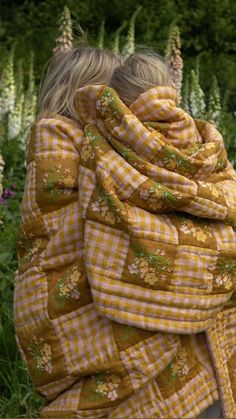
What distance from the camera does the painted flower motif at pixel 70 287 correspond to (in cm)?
278

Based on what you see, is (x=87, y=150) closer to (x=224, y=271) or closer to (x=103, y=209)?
(x=103, y=209)

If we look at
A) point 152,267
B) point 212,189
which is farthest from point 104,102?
point 152,267

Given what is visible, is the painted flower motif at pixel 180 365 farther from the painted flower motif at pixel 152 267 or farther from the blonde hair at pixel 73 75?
the blonde hair at pixel 73 75

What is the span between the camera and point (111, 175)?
107 inches

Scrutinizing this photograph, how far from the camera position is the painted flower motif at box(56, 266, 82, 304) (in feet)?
9.12

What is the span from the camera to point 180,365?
9.22ft

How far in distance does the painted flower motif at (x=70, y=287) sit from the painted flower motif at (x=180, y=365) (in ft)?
1.30

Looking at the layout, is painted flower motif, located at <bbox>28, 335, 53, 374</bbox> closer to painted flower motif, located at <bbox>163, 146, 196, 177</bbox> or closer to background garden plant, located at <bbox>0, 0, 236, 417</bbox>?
painted flower motif, located at <bbox>163, 146, 196, 177</bbox>

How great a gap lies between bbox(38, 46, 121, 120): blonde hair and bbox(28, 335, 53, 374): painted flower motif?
82cm

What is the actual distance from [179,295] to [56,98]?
89cm

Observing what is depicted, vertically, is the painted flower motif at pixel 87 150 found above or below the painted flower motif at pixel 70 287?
above

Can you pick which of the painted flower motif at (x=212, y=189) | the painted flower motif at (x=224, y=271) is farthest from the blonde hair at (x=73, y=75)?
the painted flower motif at (x=224, y=271)

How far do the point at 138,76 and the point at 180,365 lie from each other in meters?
1.00

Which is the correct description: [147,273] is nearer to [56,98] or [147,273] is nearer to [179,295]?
[179,295]
